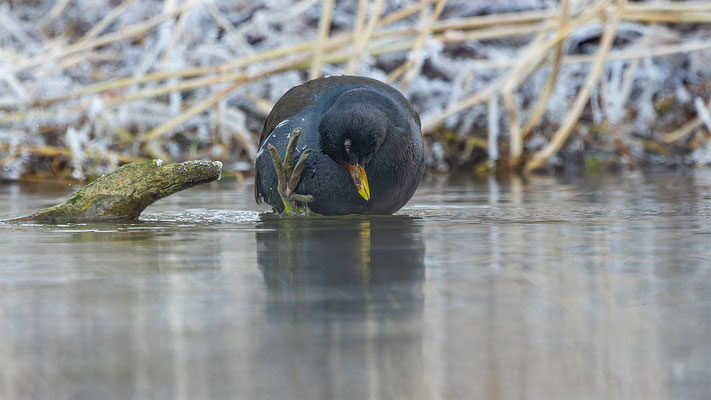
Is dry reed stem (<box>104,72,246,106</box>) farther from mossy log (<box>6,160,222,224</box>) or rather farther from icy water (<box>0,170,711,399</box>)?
icy water (<box>0,170,711,399</box>)

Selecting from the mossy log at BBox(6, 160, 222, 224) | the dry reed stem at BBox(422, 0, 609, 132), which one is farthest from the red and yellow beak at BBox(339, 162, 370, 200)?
the dry reed stem at BBox(422, 0, 609, 132)

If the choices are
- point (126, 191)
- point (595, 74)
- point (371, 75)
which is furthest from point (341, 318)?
point (371, 75)

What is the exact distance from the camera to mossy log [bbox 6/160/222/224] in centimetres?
410

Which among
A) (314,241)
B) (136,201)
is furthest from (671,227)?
(136,201)

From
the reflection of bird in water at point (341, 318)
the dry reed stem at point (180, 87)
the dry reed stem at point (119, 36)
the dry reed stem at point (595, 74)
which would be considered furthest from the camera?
the dry reed stem at point (119, 36)

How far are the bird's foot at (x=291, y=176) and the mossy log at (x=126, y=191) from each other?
11.9 inches

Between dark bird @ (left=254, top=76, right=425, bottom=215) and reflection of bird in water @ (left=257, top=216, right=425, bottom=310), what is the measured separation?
91mm

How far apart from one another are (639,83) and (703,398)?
7.14m

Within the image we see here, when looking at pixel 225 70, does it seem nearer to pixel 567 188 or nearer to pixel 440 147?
pixel 440 147

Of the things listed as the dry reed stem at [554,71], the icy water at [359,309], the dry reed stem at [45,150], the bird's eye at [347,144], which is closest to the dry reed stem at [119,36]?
the dry reed stem at [45,150]

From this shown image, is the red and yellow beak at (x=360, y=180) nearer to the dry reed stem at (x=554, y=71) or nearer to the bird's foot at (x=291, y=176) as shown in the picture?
the bird's foot at (x=291, y=176)

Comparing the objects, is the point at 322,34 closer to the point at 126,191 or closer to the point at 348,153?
the point at 126,191

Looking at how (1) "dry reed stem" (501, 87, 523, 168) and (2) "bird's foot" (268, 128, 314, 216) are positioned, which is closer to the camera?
(2) "bird's foot" (268, 128, 314, 216)

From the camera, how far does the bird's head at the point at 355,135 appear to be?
369 centimetres
